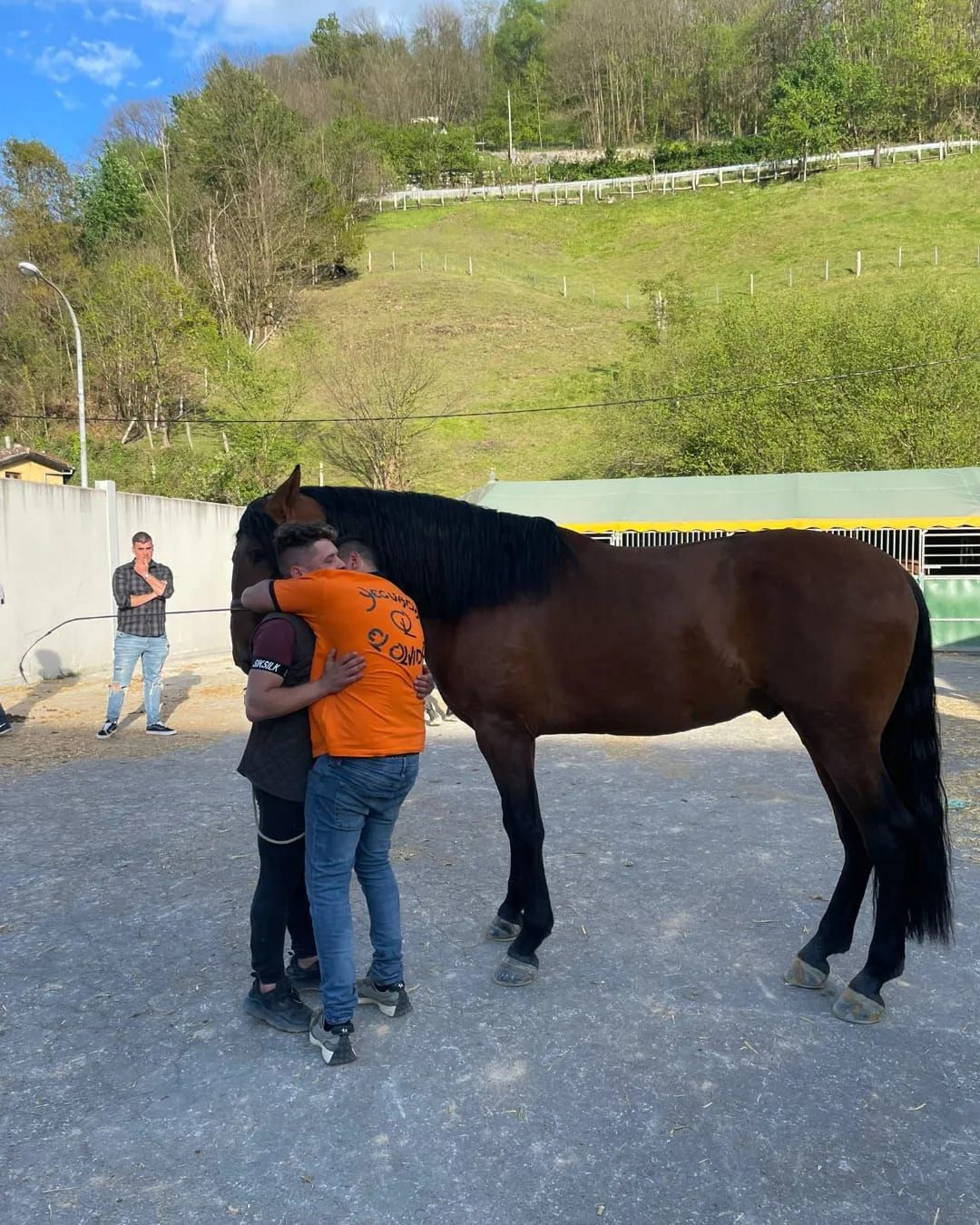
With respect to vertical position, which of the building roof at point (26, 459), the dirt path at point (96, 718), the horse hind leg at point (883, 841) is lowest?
the dirt path at point (96, 718)

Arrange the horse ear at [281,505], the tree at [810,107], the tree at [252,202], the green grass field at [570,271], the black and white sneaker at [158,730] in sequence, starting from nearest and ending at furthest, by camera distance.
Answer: the horse ear at [281,505], the black and white sneaker at [158,730], the green grass field at [570,271], the tree at [252,202], the tree at [810,107]

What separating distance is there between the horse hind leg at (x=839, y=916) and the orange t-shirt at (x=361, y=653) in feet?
5.83

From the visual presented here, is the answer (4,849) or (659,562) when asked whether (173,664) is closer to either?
(4,849)

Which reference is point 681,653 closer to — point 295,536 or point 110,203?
point 295,536

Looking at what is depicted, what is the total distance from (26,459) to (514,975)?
23480 mm

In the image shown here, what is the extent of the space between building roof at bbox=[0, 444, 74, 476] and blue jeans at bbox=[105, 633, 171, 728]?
1623cm

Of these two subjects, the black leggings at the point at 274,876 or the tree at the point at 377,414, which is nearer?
the black leggings at the point at 274,876

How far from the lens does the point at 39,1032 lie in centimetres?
272

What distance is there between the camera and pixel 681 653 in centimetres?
306

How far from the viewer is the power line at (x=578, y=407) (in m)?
20.4

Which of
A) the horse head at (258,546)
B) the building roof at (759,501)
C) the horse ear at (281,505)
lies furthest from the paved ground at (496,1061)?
the building roof at (759,501)

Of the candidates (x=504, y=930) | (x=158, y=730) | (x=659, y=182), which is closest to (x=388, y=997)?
(x=504, y=930)

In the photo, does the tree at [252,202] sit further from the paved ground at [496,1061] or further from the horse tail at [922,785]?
the horse tail at [922,785]

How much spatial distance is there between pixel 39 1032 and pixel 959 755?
6894mm
